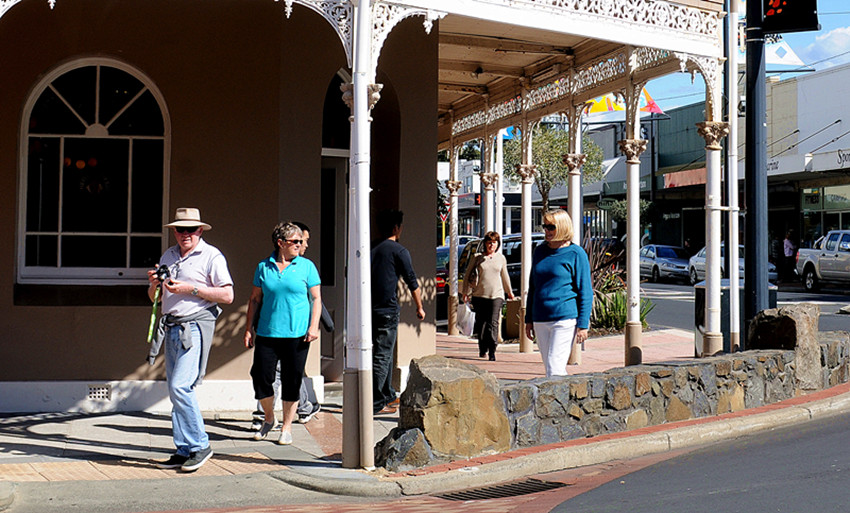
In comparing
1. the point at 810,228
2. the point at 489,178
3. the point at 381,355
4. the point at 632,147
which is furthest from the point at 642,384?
the point at 810,228

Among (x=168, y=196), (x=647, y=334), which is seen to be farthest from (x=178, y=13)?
(x=647, y=334)

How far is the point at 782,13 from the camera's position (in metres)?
10.4

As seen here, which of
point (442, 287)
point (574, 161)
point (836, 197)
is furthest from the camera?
point (836, 197)

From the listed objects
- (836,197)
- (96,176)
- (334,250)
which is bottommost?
(334,250)

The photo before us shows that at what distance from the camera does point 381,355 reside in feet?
29.1

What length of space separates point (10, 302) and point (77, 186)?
1283 mm

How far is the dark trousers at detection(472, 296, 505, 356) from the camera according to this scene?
13328mm

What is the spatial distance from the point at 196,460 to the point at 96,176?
3.80 m

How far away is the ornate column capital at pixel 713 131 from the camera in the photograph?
10789 mm

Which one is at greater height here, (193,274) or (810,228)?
(810,228)

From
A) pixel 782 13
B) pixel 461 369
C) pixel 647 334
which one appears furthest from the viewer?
pixel 647 334

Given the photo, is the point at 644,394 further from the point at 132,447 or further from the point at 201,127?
the point at 201,127

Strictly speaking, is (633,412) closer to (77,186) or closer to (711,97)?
(711,97)

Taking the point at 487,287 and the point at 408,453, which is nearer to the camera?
the point at 408,453
